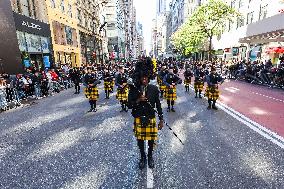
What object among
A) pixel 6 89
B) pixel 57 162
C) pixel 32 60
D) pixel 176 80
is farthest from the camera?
pixel 32 60

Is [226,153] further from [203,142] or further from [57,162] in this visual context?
[57,162]

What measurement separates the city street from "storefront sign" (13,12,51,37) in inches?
567

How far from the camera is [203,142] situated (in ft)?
21.1

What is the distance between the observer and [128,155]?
572cm

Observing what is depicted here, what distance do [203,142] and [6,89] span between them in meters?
11.7

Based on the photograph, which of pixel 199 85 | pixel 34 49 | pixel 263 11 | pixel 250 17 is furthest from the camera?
pixel 250 17

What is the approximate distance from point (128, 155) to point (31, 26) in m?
21.6

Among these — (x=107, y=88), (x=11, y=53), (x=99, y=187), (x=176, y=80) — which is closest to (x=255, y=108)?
(x=176, y=80)

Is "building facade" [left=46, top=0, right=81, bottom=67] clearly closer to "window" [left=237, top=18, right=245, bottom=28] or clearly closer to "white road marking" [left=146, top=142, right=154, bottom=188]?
"white road marking" [left=146, top=142, right=154, bottom=188]

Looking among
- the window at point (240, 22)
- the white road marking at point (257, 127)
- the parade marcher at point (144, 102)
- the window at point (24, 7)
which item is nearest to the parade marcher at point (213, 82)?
the white road marking at point (257, 127)

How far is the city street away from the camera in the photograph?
14.9 ft

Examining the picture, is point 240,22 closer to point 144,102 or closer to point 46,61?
point 46,61

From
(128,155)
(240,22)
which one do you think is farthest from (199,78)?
(240,22)

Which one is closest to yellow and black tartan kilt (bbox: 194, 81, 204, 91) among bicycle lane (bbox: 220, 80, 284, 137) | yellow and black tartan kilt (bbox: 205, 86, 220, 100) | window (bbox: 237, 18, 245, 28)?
bicycle lane (bbox: 220, 80, 284, 137)
